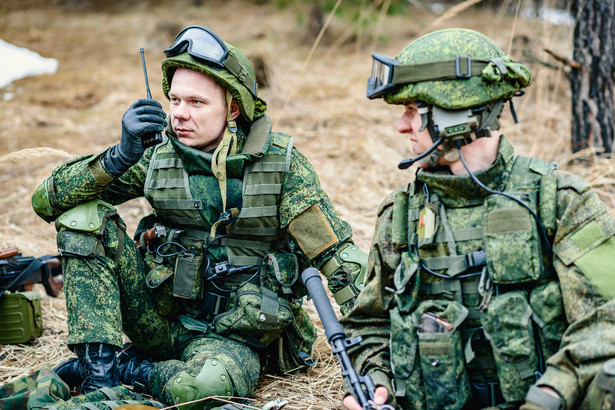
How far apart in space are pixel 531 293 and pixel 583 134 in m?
4.25

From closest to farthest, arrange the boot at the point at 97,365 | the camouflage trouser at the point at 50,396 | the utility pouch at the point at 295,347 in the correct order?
1. the camouflage trouser at the point at 50,396
2. the boot at the point at 97,365
3. the utility pouch at the point at 295,347

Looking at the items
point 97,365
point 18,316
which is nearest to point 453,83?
point 97,365

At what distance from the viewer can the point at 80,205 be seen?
13.0 feet

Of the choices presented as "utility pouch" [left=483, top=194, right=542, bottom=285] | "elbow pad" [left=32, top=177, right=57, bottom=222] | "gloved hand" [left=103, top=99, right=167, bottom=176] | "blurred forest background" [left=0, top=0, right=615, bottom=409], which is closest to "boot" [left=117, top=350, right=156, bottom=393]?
"blurred forest background" [left=0, top=0, right=615, bottom=409]

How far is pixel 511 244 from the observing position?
2.71 m

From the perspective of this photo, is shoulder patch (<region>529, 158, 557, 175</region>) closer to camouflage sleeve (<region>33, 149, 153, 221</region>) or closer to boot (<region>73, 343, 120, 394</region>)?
camouflage sleeve (<region>33, 149, 153, 221</region>)

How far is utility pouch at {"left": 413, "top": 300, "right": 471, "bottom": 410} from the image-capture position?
277cm

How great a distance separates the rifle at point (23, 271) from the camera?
4555 mm

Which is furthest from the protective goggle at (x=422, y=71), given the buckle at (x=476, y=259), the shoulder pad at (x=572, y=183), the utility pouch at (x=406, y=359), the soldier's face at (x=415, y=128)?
the utility pouch at (x=406, y=359)

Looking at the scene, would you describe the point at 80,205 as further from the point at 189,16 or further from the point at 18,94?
the point at 189,16

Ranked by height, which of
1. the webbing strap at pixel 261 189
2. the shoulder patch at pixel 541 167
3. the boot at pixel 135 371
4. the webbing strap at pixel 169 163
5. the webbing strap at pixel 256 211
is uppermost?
the webbing strap at pixel 169 163

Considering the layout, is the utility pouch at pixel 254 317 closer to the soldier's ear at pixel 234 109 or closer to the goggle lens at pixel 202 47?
the soldier's ear at pixel 234 109

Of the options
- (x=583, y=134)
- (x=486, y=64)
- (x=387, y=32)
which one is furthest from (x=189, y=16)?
(x=486, y=64)

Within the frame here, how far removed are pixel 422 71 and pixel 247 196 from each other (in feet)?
4.76
